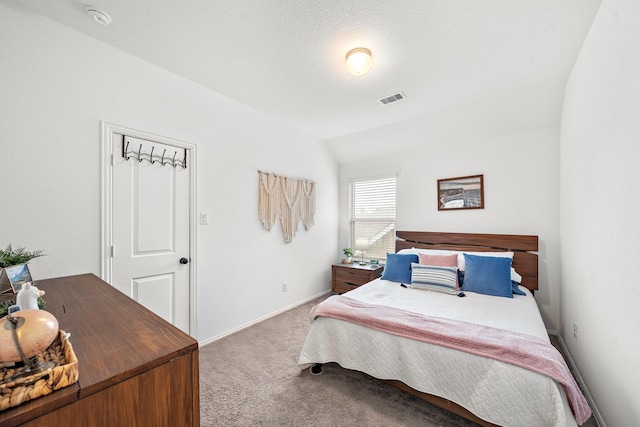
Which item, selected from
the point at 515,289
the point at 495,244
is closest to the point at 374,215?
the point at 495,244

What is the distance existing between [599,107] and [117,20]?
3179mm

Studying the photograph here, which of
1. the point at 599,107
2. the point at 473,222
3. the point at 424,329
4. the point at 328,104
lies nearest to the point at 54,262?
the point at 424,329

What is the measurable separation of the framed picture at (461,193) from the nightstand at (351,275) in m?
1.28

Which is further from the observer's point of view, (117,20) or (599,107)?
(117,20)

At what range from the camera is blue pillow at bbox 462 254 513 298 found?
262 cm

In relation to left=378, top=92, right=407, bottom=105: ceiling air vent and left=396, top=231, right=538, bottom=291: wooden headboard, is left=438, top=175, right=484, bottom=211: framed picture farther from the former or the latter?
left=378, top=92, right=407, bottom=105: ceiling air vent

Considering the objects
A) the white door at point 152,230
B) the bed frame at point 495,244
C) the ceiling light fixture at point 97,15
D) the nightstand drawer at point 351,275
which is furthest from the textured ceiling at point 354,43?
the nightstand drawer at point 351,275

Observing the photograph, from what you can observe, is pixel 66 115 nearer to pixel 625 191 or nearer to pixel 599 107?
pixel 625 191

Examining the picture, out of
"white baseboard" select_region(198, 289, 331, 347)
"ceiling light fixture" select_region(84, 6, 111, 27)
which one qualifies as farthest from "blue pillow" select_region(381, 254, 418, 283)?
"ceiling light fixture" select_region(84, 6, 111, 27)

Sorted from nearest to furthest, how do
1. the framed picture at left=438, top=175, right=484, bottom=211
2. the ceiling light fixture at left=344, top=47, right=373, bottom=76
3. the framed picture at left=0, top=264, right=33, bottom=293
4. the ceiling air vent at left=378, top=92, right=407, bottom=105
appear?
the framed picture at left=0, top=264, right=33, bottom=293 < the ceiling light fixture at left=344, top=47, right=373, bottom=76 < the ceiling air vent at left=378, top=92, right=407, bottom=105 < the framed picture at left=438, top=175, right=484, bottom=211

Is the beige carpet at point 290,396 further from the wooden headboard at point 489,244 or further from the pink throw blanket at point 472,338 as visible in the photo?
the wooden headboard at point 489,244

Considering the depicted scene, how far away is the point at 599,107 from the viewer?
167 cm

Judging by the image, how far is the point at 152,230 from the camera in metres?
2.34

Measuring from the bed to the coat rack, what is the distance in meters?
1.87
